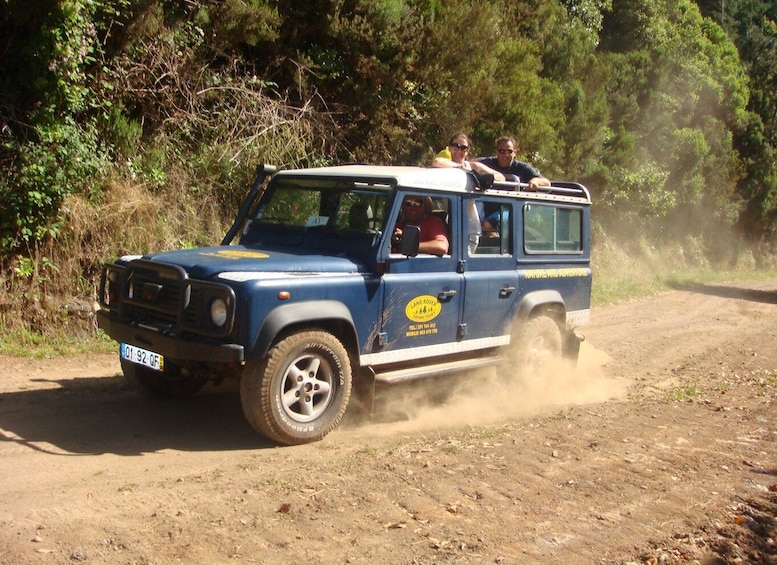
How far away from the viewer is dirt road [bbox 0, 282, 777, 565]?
4199 millimetres

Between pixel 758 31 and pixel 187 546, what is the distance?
114 feet

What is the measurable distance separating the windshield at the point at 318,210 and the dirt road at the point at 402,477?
1.53 metres

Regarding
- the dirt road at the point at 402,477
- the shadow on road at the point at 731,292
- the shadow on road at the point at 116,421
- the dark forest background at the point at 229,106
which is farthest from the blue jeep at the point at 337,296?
the shadow on road at the point at 731,292

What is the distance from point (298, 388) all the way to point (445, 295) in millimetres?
1618

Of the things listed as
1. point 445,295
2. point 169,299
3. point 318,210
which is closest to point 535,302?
point 445,295

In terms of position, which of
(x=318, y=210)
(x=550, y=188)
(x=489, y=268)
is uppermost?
(x=550, y=188)

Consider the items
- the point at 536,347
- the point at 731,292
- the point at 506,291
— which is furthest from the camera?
the point at 731,292

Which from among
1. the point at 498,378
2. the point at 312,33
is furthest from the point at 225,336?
the point at 312,33

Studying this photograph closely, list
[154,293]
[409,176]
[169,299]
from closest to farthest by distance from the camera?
[169,299]
[154,293]
[409,176]

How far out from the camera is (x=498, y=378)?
7891mm

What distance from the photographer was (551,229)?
8.26 metres

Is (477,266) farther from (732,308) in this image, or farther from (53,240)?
(732,308)

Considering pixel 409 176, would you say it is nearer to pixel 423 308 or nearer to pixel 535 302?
pixel 423 308

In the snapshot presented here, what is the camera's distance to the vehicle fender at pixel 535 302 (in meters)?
7.75
